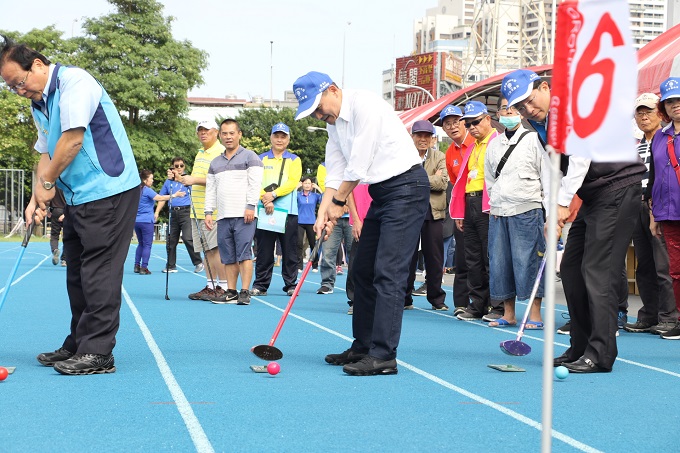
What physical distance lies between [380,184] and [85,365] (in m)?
2.11

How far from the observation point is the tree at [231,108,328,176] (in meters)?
66.1

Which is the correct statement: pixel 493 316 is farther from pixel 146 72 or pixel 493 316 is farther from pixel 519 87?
pixel 146 72

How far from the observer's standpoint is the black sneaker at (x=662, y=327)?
349 inches

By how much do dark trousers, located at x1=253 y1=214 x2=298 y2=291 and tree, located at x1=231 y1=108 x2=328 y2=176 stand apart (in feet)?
169

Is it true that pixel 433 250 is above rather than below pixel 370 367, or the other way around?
above

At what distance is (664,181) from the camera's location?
8.05m

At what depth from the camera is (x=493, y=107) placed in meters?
26.2

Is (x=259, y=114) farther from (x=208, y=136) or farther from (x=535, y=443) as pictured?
(x=535, y=443)

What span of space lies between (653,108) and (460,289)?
3.19 metres

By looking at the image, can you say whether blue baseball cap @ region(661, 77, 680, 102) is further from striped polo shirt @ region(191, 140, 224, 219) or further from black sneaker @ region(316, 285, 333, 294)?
black sneaker @ region(316, 285, 333, 294)

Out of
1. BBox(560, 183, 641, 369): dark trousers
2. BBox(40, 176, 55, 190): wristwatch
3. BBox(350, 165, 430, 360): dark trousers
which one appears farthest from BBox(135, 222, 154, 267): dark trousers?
BBox(560, 183, 641, 369): dark trousers

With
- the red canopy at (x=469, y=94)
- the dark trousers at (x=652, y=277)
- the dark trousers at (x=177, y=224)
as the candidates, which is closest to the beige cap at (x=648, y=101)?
the dark trousers at (x=652, y=277)

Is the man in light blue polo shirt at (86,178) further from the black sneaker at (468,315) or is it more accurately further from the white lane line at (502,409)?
the black sneaker at (468,315)

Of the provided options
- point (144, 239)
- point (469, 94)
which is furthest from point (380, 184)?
point (469, 94)
